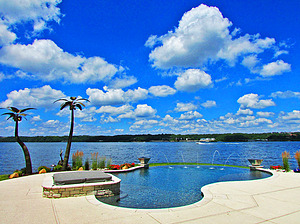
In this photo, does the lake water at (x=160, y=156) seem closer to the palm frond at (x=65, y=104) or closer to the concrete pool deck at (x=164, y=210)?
the palm frond at (x=65, y=104)

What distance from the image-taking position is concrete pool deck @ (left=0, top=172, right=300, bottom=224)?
19.7ft

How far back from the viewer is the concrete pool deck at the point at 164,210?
6004 millimetres

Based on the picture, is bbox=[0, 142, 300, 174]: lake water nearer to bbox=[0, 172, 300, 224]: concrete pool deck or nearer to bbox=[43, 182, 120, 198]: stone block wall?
bbox=[43, 182, 120, 198]: stone block wall

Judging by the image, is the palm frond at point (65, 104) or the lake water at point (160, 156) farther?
the lake water at point (160, 156)

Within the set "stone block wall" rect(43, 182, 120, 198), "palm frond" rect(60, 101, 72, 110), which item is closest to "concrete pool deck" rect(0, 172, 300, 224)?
"stone block wall" rect(43, 182, 120, 198)

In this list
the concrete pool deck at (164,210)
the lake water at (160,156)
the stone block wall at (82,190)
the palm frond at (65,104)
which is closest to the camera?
the concrete pool deck at (164,210)

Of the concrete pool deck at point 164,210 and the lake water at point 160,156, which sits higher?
the concrete pool deck at point 164,210

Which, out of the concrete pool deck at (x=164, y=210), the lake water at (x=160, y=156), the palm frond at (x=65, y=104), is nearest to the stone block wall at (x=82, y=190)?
the concrete pool deck at (x=164, y=210)

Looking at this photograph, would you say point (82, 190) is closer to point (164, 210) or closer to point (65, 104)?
point (164, 210)

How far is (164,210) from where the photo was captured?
6859 mm

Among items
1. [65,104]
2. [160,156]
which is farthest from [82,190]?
[160,156]

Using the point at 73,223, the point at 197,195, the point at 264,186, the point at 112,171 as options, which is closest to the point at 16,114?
the point at 112,171

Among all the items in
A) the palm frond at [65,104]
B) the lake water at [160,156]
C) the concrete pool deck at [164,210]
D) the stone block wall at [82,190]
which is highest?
the palm frond at [65,104]

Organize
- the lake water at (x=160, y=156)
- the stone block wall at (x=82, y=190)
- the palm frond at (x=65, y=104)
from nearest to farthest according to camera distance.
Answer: the stone block wall at (x=82, y=190) < the palm frond at (x=65, y=104) < the lake water at (x=160, y=156)
